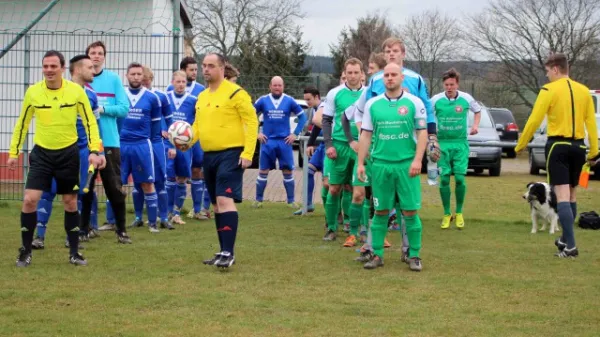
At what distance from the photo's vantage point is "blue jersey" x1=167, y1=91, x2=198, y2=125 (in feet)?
41.8

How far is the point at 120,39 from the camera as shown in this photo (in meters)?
15.2

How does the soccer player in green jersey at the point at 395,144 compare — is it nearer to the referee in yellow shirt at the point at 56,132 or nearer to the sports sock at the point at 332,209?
the sports sock at the point at 332,209

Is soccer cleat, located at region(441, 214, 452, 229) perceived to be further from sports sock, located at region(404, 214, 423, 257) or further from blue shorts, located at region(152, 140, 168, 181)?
blue shorts, located at region(152, 140, 168, 181)

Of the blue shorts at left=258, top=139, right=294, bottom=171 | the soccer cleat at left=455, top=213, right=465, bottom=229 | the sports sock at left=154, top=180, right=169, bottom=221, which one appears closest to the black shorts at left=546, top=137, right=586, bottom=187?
the soccer cleat at left=455, top=213, right=465, bottom=229

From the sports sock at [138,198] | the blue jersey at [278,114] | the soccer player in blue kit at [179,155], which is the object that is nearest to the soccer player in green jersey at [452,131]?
the blue jersey at [278,114]

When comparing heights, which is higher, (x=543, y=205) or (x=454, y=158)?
(x=454, y=158)

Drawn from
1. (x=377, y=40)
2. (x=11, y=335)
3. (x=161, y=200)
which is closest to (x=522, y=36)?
(x=377, y=40)

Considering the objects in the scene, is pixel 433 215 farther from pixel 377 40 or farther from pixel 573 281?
pixel 377 40

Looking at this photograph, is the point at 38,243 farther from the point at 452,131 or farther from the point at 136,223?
the point at 452,131

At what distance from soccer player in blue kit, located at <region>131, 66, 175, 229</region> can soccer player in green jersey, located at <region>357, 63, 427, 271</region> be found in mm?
3873

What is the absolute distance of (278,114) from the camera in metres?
14.8

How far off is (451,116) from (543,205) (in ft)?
5.67

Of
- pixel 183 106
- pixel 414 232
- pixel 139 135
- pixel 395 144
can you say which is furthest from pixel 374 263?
pixel 183 106

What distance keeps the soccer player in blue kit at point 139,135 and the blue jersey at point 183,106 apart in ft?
3.56
